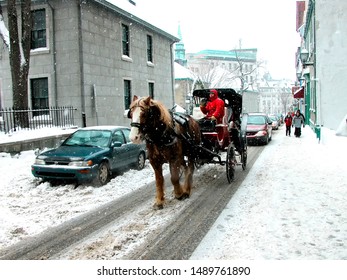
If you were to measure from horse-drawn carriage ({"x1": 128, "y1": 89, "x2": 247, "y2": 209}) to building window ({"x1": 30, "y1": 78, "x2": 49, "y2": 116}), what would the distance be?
10685 mm

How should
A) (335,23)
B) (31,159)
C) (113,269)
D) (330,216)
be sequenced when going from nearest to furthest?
(113,269) < (330,216) < (31,159) < (335,23)

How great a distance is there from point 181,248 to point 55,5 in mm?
15393

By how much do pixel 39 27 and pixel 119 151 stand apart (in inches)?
416

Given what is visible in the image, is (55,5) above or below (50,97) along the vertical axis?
above

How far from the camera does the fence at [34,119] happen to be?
12703 millimetres

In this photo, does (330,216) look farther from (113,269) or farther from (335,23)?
(335,23)

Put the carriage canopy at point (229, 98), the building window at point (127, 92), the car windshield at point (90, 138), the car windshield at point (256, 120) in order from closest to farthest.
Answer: the car windshield at point (90, 138), the carriage canopy at point (229, 98), the car windshield at point (256, 120), the building window at point (127, 92)

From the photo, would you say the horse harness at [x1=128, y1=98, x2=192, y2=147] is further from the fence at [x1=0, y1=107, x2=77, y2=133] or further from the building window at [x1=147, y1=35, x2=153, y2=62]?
the building window at [x1=147, y1=35, x2=153, y2=62]

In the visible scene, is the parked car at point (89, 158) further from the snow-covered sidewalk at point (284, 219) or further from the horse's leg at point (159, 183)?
the snow-covered sidewalk at point (284, 219)

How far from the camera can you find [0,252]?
4.64m

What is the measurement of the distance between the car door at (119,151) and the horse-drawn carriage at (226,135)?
240 centimetres

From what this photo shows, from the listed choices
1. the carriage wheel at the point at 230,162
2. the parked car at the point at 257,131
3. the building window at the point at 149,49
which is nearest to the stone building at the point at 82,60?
the building window at the point at 149,49

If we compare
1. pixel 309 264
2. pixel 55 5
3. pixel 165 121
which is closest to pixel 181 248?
pixel 309 264

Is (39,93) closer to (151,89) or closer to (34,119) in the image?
(34,119)
